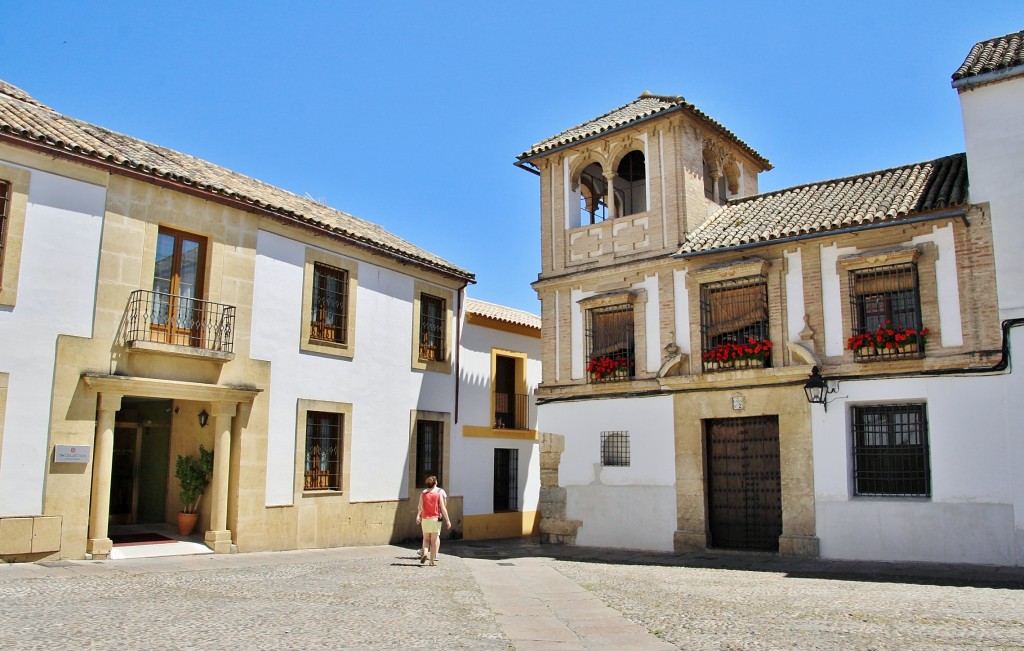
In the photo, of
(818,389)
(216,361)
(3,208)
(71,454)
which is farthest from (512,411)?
(3,208)

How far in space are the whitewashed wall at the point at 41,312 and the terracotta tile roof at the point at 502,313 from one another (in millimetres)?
8513

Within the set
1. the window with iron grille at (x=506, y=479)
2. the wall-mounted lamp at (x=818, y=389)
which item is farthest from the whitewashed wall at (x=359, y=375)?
the wall-mounted lamp at (x=818, y=389)

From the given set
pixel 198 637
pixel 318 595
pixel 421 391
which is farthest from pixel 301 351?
pixel 198 637

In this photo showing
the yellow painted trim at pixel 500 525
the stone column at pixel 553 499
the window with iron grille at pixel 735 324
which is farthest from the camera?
the yellow painted trim at pixel 500 525

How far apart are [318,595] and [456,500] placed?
8739mm

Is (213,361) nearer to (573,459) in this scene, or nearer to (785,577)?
(573,459)

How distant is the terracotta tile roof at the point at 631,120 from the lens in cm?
1532

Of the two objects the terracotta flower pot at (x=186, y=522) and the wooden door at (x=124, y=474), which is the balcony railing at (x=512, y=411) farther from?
the wooden door at (x=124, y=474)

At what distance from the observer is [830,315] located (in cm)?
1302

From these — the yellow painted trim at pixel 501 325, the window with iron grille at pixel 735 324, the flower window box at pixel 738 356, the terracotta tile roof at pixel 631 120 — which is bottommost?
the flower window box at pixel 738 356

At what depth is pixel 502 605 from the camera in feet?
27.4

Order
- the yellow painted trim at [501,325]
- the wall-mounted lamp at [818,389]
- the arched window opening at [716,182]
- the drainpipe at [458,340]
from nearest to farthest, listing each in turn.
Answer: the wall-mounted lamp at [818,389] → the arched window opening at [716,182] → the drainpipe at [458,340] → the yellow painted trim at [501,325]

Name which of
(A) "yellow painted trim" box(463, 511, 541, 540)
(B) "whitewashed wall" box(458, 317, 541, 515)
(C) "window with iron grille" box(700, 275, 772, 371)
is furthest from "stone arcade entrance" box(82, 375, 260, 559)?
(C) "window with iron grille" box(700, 275, 772, 371)

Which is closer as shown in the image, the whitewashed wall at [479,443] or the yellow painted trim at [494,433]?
the whitewashed wall at [479,443]
